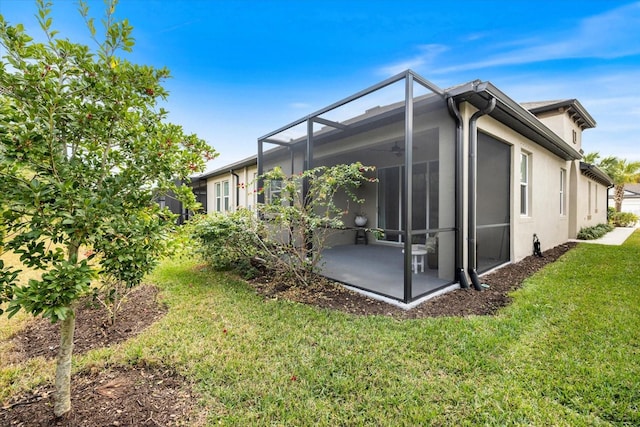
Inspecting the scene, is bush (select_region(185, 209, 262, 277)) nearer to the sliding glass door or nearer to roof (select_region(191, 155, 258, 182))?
the sliding glass door

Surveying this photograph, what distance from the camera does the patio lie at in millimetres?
4801

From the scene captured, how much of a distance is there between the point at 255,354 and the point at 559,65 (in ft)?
40.8

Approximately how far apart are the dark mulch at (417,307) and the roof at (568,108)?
897cm

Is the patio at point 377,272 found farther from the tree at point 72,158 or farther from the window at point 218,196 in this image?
the window at point 218,196

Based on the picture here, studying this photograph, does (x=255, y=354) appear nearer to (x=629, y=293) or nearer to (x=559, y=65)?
(x=629, y=293)

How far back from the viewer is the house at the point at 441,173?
15.4 ft

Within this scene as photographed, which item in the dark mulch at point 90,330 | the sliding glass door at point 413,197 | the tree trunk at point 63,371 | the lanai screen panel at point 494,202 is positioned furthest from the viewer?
the sliding glass door at point 413,197

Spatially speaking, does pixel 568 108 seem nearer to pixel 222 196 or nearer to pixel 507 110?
pixel 507 110

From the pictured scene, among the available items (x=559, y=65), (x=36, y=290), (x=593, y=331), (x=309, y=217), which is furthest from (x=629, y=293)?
(x=559, y=65)

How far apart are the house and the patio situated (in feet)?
0.07

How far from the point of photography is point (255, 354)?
2838 millimetres

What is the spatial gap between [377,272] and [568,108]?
11.5 metres

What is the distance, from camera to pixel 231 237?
5660mm

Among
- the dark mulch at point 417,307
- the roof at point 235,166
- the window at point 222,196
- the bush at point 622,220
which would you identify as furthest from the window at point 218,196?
the bush at point 622,220
